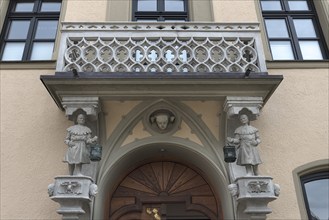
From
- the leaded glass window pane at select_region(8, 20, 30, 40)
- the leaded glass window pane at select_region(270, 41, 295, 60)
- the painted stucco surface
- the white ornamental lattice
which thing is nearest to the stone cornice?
the white ornamental lattice

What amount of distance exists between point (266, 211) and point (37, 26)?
20.6 feet

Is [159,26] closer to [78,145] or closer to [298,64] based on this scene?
[78,145]

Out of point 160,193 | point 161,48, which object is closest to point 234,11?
point 161,48

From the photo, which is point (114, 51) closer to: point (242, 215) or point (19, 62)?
point (19, 62)

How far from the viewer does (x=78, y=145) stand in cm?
533

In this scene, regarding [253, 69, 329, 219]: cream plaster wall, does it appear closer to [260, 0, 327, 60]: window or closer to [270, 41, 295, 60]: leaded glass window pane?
[270, 41, 295, 60]: leaded glass window pane

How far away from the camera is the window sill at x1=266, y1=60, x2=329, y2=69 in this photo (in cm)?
703

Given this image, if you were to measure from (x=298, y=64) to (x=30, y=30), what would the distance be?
5834 millimetres

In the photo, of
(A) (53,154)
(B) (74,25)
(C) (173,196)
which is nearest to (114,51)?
(B) (74,25)

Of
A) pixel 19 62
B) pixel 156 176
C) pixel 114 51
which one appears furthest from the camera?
pixel 19 62

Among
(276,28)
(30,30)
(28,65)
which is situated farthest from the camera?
(276,28)

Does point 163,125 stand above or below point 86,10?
below

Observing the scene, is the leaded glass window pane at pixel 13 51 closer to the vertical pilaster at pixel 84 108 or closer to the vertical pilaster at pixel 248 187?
the vertical pilaster at pixel 84 108

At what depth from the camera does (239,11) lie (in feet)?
25.3
